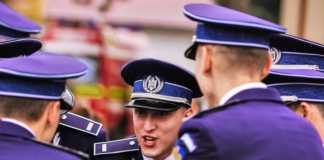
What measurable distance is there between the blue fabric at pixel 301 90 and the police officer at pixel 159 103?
0.53 meters

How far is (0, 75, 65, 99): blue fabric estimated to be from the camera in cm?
385

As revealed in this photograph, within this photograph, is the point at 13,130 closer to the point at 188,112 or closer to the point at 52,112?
the point at 52,112

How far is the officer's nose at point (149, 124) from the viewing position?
492cm

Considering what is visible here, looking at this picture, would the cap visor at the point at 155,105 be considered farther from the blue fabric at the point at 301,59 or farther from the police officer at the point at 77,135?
the blue fabric at the point at 301,59

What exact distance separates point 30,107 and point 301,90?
1.42 meters

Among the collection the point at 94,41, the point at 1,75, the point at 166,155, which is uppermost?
the point at 94,41

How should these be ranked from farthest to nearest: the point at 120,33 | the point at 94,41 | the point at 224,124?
the point at 120,33 → the point at 94,41 → the point at 224,124

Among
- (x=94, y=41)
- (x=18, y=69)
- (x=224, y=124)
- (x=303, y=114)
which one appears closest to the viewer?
(x=224, y=124)

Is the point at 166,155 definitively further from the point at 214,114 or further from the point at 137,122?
the point at 214,114

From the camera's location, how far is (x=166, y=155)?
495cm

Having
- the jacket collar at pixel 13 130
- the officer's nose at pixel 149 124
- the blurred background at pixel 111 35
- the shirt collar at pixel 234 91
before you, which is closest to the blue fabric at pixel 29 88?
the jacket collar at pixel 13 130

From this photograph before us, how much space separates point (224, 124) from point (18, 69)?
0.83 m

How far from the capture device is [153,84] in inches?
199

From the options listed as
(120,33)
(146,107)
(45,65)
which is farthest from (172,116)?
(120,33)
